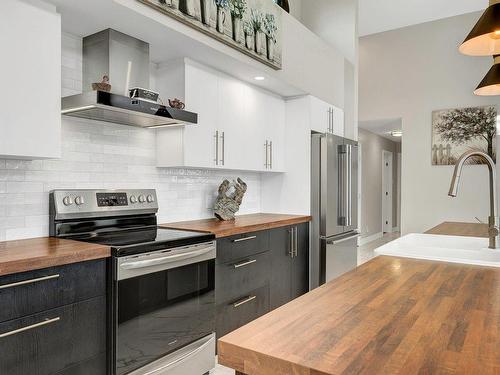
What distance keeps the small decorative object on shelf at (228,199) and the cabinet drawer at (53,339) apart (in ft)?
4.79

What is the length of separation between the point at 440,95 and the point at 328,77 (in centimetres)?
320

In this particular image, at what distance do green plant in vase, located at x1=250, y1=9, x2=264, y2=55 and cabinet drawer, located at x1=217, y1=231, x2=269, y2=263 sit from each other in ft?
4.56

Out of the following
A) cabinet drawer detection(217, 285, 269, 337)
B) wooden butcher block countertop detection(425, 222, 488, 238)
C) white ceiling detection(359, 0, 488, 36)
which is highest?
white ceiling detection(359, 0, 488, 36)

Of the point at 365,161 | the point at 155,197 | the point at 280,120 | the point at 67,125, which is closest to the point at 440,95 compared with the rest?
the point at 365,161

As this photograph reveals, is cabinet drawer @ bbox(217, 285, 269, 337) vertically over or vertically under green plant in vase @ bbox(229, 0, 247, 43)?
under

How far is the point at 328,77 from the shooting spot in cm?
409

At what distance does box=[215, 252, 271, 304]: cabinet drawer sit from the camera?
2.62 m

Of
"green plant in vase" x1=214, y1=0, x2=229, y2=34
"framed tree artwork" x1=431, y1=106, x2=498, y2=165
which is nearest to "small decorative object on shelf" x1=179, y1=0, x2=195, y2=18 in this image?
"green plant in vase" x1=214, y1=0, x2=229, y2=34

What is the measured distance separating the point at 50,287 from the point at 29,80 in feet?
3.24

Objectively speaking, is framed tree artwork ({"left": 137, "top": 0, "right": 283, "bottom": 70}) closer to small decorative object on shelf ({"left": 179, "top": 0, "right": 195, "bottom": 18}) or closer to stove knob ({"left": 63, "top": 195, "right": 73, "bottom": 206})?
small decorative object on shelf ({"left": 179, "top": 0, "right": 195, "bottom": 18})

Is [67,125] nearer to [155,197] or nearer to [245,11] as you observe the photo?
[155,197]

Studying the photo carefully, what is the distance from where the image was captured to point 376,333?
84cm

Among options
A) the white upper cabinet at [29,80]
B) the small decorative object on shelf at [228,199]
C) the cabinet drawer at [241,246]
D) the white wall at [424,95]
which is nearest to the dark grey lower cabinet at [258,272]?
the cabinet drawer at [241,246]

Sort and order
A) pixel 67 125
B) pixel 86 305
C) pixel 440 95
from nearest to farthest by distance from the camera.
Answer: pixel 86 305, pixel 67 125, pixel 440 95
